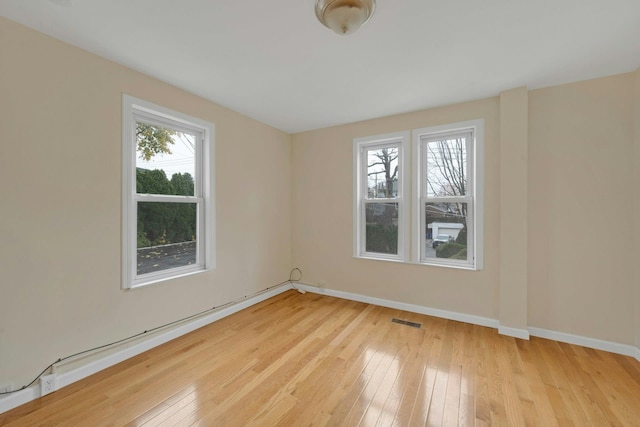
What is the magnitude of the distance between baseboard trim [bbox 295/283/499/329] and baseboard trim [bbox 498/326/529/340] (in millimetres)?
104

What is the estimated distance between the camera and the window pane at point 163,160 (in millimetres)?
2481

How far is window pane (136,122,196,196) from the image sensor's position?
8.14 feet

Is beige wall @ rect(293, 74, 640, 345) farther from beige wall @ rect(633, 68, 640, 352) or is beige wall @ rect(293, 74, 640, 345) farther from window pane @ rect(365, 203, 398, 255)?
window pane @ rect(365, 203, 398, 255)

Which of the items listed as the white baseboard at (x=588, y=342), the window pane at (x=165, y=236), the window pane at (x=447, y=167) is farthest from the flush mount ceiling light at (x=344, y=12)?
the white baseboard at (x=588, y=342)

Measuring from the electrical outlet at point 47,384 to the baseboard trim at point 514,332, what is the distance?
3922mm

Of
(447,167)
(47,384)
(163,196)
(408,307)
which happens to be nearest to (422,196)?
(447,167)

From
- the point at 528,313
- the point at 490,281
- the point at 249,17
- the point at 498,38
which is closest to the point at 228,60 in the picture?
the point at 249,17

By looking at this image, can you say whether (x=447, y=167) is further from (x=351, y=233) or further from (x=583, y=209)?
(x=351, y=233)

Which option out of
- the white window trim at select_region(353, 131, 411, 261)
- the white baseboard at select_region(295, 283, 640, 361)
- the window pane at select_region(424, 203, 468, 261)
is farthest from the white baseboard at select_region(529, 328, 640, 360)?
the white window trim at select_region(353, 131, 411, 261)

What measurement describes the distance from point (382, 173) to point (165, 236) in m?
2.77

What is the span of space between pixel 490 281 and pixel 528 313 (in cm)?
44

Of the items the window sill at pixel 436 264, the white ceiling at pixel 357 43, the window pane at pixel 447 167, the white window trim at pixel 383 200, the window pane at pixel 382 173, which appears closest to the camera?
the white ceiling at pixel 357 43

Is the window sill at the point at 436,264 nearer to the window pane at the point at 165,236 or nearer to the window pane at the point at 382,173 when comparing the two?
the window pane at the point at 382,173

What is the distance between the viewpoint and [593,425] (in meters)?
1.56
